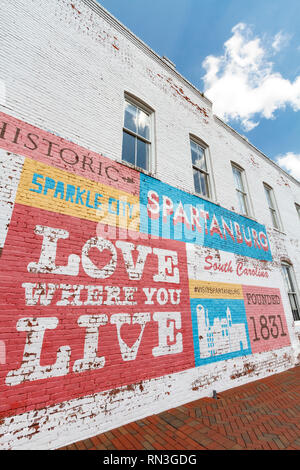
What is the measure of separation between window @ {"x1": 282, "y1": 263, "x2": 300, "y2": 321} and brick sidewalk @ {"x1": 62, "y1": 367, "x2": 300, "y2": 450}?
4171 mm

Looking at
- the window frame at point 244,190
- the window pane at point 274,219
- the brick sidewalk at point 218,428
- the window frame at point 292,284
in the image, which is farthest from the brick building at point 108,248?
the window pane at point 274,219

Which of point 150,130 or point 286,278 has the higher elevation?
point 150,130

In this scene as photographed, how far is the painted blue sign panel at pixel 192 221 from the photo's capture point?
181 inches

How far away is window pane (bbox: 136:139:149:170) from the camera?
5.22 metres

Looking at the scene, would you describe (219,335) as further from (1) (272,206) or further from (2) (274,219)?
(1) (272,206)

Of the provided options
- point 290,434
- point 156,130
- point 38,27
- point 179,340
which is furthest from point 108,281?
point 38,27

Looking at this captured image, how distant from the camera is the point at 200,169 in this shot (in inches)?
259

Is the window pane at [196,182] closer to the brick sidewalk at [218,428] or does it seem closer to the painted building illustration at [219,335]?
the painted building illustration at [219,335]

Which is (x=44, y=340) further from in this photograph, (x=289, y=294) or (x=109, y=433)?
(x=289, y=294)

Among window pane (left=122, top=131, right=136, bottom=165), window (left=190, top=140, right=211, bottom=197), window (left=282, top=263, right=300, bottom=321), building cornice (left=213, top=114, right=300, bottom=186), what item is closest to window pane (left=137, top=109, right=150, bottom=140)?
window pane (left=122, top=131, right=136, bottom=165)

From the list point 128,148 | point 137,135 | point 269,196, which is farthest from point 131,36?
point 269,196

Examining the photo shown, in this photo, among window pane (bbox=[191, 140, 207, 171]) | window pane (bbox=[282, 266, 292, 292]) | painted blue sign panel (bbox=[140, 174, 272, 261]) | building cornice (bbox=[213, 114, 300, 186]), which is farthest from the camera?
building cornice (bbox=[213, 114, 300, 186])

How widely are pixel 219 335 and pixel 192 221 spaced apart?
8.93 feet

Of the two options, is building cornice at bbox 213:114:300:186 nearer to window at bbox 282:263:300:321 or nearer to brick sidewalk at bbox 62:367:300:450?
window at bbox 282:263:300:321
